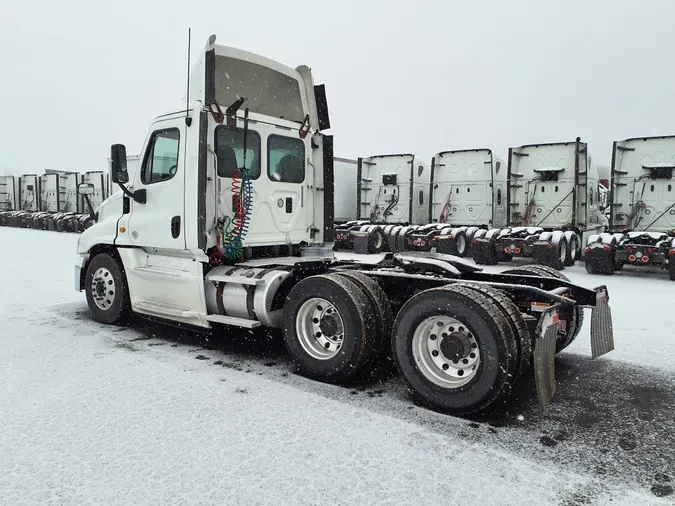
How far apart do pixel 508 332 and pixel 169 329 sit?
4360 millimetres

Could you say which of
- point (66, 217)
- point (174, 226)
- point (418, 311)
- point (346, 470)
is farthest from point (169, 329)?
point (66, 217)

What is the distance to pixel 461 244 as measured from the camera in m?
15.5

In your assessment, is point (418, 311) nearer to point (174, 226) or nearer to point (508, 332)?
point (508, 332)

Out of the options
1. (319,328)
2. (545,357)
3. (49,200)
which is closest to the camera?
(545,357)

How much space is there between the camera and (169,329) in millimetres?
6574

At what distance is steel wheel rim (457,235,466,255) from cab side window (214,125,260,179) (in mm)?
10391

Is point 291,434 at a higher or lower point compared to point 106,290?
lower

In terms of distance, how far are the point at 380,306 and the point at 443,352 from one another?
783 millimetres

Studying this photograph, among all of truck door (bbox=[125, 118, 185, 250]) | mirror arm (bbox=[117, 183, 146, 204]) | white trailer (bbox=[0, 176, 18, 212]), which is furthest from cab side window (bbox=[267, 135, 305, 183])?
white trailer (bbox=[0, 176, 18, 212])

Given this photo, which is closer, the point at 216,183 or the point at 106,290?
the point at 216,183

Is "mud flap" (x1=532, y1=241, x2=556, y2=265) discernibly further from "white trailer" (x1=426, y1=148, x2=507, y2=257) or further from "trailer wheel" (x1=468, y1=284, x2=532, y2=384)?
"trailer wheel" (x1=468, y1=284, x2=532, y2=384)

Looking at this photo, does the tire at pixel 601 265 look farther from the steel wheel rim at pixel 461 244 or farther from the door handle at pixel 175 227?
the door handle at pixel 175 227

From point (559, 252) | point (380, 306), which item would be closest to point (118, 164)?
point (380, 306)

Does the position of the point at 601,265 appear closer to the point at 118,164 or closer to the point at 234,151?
the point at 234,151
